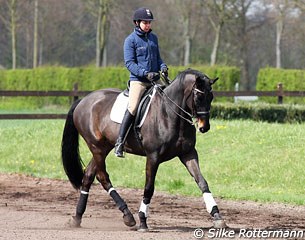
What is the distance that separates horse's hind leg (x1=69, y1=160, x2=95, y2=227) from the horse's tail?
2.18 feet

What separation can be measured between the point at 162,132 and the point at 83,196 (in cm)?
177

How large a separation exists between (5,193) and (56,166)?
11.4 feet

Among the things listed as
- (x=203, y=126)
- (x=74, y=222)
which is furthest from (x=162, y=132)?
(x=74, y=222)

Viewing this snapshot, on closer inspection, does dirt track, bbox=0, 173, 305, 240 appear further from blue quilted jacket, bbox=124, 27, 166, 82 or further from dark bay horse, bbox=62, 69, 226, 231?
blue quilted jacket, bbox=124, 27, 166, 82

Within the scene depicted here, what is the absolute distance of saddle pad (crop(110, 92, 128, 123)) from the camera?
1059 centimetres

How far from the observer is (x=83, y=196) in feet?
35.7

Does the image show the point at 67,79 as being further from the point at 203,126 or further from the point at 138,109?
the point at 203,126

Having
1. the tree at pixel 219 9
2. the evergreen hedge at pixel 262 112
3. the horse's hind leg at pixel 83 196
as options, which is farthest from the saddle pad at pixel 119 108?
the tree at pixel 219 9

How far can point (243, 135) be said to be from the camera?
18188 millimetres

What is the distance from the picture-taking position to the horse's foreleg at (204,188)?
370 inches

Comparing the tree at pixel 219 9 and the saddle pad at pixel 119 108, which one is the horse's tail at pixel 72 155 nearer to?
the saddle pad at pixel 119 108

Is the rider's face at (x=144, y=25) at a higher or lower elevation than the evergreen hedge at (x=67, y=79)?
higher

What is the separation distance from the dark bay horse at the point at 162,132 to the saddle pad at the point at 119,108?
9 cm

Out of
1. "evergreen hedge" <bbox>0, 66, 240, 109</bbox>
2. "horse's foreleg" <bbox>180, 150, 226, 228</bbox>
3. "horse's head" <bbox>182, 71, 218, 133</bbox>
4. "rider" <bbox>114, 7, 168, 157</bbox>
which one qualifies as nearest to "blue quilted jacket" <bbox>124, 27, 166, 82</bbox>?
"rider" <bbox>114, 7, 168, 157</bbox>
